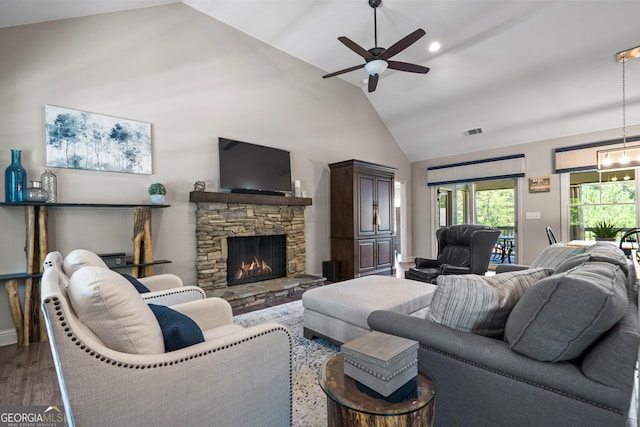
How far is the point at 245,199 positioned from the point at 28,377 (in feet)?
9.21

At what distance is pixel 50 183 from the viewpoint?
295 cm

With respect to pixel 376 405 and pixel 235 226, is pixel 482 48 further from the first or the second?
pixel 376 405

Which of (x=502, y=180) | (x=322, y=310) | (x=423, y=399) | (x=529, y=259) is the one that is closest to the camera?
(x=423, y=399)

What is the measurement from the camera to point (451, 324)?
133 centimetres

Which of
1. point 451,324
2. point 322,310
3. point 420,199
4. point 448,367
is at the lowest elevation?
point 322,310

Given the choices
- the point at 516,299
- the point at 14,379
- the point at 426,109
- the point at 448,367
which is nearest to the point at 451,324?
the point at 448,367

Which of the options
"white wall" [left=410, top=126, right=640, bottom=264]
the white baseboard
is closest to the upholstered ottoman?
the white baseboard

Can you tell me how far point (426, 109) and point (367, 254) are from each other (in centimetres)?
341

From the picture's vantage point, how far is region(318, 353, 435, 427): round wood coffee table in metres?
0.94

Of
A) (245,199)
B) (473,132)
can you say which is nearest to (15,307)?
(245,199)

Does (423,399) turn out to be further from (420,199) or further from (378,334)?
(420,199)

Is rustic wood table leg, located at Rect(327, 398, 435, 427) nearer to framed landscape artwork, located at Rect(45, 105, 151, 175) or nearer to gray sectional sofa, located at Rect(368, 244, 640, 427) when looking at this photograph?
gray sectional sofa, located at Rect(368, 244, 640, 427)

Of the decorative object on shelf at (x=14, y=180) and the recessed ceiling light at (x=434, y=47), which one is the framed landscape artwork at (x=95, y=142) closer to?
the decorative object on shelf at (x=14, y=180)

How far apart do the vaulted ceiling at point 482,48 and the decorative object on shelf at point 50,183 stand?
1441mm
